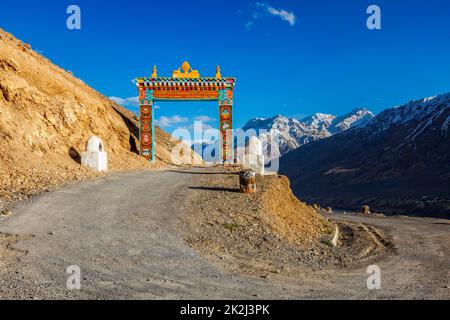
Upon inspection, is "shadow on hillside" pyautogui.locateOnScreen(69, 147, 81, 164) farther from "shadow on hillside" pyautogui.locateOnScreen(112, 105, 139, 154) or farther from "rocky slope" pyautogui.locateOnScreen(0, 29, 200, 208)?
"shadow on hillside" pyautogui.locateOnScreen(112, 105, 139, 154)

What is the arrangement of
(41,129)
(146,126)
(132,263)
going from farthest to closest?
(146,126) → (41,129) → (132,263)

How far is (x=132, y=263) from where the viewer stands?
9617 mm

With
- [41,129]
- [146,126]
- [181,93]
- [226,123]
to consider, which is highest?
[181,93]

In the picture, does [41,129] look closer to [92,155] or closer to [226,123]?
[92,155]

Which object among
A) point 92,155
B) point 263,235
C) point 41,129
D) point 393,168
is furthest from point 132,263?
point 393,168

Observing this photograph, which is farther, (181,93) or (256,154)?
(181,93)

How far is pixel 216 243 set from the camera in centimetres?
1209

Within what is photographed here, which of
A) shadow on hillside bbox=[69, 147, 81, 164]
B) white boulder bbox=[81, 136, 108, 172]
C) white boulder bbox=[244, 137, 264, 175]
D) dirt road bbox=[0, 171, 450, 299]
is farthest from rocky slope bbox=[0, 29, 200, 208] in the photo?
white boulder bbox=[244, 137, 264, 175]

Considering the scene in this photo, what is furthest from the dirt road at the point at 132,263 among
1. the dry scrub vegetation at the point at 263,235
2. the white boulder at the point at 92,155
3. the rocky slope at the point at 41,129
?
the white boulder at the point at 92,155

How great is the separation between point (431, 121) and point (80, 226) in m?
133

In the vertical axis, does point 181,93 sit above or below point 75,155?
above

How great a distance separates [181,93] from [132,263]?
24748 millimetres
